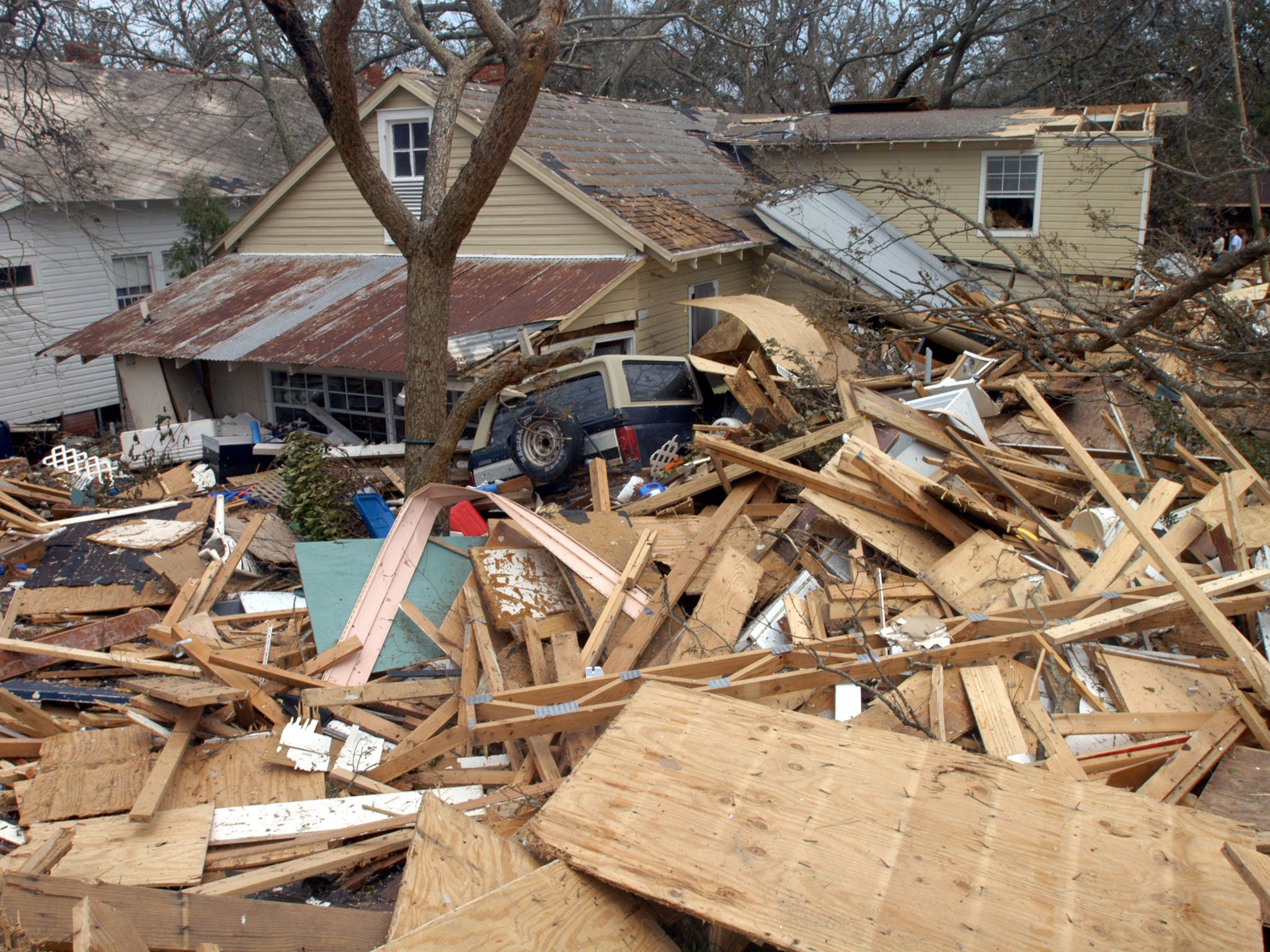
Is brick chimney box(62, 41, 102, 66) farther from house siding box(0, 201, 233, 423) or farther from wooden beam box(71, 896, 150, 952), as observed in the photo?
wooden beam box(71, 896, 150, 952)

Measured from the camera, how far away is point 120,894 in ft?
10.4

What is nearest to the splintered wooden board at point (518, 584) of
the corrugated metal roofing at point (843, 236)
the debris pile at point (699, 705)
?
the debris pile at point (699, 705)

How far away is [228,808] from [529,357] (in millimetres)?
4402

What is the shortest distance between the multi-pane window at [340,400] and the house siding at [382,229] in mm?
2508

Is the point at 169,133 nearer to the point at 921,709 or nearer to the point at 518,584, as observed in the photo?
the point at 518,584

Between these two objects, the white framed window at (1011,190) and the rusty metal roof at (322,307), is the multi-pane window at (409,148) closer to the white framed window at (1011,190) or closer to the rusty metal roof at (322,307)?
the rusty metal roof at (322,307)

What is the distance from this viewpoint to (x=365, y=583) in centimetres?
636

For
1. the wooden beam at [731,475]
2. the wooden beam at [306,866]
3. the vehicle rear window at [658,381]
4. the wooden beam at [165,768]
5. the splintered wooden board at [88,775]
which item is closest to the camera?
the wooden beam at [306,866]

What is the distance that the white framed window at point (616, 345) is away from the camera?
12.3 meters

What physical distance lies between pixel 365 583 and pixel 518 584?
3.80 feet

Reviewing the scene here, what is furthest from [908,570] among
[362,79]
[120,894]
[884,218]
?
[362,79]

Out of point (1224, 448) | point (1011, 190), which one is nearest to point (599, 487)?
point (1224, 448)

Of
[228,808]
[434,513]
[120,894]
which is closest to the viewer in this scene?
[120,894]

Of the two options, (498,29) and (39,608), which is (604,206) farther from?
(39,608)
